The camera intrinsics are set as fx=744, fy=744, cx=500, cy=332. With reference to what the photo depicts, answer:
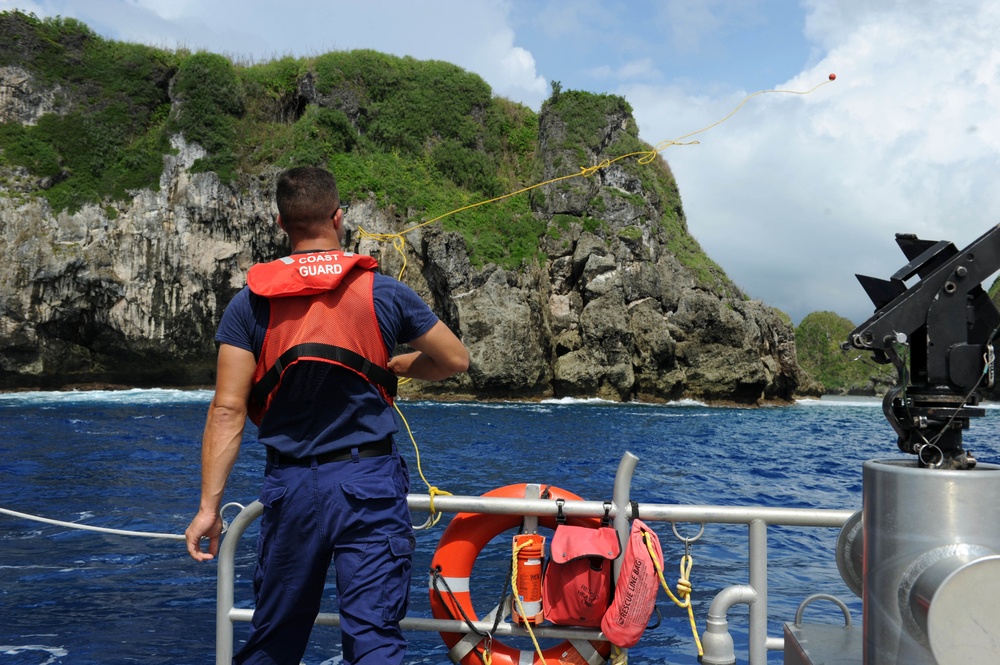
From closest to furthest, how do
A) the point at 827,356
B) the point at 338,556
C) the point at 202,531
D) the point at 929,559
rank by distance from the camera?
the point at 929,559 → the point at 338,556 → the point at 202,531 → the point at 827,356

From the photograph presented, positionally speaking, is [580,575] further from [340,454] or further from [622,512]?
[340,454]

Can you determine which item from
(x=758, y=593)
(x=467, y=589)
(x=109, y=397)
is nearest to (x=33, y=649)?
(x=467, y=589)

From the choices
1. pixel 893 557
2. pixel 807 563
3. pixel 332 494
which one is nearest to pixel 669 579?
pixel 807 563

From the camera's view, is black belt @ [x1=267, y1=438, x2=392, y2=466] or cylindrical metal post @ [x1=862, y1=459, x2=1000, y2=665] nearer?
cylindrical metal post @ [x1=862, y1=459, x2=1000, y2=665]

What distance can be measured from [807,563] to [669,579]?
1.82 m

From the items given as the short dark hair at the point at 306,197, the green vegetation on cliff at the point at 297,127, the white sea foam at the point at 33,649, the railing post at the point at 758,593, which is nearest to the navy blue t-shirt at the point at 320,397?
the short dark hair at the point at 306,197

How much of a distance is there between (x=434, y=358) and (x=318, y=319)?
421 millimetres

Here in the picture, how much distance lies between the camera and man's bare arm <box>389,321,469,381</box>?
8.11 feet

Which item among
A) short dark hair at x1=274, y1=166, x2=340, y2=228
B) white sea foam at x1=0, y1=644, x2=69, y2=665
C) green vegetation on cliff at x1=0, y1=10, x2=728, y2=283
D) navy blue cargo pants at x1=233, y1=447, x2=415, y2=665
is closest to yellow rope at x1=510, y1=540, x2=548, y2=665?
navy blue cargo pants at x1=233, y1=447, x2=415, y2=665

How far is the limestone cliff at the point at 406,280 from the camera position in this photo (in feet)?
117

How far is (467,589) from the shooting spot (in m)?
2.93

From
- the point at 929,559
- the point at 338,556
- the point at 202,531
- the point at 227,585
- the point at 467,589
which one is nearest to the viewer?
the point at 929,559

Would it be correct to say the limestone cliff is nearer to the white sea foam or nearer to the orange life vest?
the white sea foam

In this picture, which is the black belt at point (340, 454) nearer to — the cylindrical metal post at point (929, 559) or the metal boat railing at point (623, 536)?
the metal boat railing at point (623, 536)
